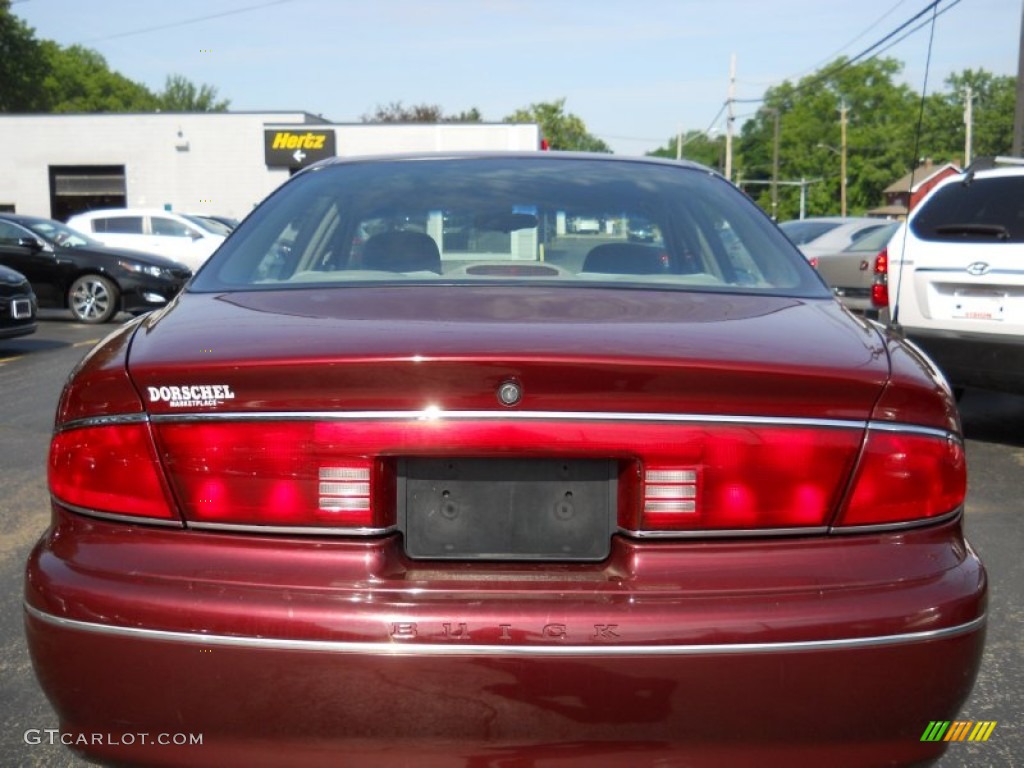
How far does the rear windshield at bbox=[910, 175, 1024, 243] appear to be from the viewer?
6.61 metres

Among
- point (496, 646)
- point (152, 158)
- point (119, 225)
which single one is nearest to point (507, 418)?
point (496, 646)

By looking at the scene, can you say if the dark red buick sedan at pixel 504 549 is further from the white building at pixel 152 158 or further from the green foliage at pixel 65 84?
the green foliage at pixel 65 84

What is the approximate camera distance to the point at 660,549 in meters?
1.94

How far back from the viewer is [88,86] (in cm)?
9081

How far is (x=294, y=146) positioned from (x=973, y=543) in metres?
33.4

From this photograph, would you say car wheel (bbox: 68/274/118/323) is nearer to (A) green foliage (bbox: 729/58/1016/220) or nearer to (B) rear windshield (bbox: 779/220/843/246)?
(B) rear windshield (bbox: 779/220/843/246)

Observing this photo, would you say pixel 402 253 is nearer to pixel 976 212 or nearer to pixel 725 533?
pixel 725 533

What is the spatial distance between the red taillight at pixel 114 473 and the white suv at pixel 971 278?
531 cm

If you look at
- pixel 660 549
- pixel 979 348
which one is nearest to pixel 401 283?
pixel 660 549

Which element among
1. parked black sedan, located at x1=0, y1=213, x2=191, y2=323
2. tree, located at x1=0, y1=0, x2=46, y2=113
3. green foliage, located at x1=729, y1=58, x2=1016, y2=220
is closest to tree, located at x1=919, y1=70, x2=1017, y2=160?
green foliage, located at x1=729, y1=58, x2=1016, y2=220

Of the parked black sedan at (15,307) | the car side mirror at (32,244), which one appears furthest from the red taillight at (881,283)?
the car side mirror at (32,244)

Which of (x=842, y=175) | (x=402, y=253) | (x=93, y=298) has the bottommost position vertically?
(x=93, y=298)

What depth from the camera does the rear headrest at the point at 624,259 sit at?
2.83 meters

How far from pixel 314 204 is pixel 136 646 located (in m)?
1.60
